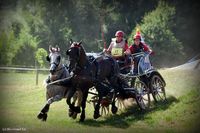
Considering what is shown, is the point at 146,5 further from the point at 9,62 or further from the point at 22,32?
the point at 9,62

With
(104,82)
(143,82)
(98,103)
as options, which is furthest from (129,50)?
(98,103)

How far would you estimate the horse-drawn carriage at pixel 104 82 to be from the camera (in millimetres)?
8234

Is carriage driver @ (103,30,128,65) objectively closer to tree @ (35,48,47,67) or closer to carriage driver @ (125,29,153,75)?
carriage driver @ (125,29,153,75)

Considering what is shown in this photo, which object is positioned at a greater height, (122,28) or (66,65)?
(122,28)

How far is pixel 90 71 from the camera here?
846 cm

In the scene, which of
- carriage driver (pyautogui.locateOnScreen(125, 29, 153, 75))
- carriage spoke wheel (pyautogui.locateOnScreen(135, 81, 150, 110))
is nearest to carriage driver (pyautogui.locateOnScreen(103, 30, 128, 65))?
carriage driver (pyautogui.locateOnScreen(125, 29, 153, 75))

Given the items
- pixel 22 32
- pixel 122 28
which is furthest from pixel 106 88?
pixel 22 32

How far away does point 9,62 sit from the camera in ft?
33.0

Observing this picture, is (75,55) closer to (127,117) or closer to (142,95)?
(127,117)

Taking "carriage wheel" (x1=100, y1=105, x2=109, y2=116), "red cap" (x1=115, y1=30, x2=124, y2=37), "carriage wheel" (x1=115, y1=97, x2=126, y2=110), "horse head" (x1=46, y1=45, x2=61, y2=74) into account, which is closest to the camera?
"horse head" (x1=46, y1=45, x2=61, y2=74)

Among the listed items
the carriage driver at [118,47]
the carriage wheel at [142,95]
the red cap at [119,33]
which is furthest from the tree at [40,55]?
the carriage wheel at [142,95]

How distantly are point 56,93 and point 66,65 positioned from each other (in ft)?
1.79

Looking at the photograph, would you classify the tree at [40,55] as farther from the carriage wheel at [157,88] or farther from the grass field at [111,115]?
the carriage wheel at [157,88]

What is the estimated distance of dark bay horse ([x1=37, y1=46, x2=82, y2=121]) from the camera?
820 centimetres
